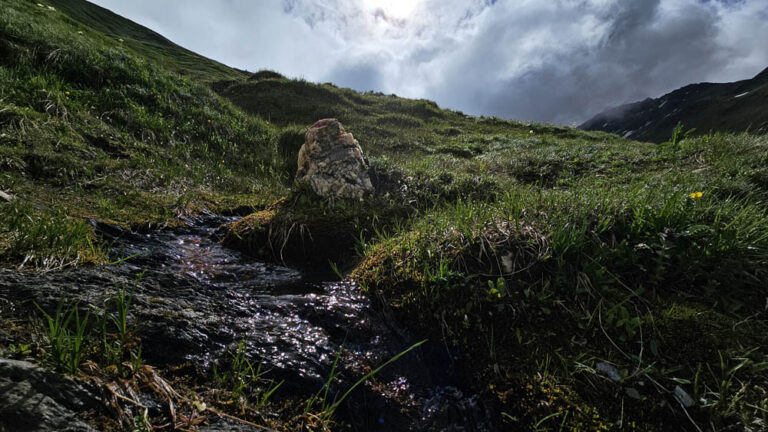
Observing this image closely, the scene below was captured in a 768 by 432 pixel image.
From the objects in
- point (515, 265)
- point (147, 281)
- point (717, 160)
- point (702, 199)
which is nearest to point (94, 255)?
point (147, 281)

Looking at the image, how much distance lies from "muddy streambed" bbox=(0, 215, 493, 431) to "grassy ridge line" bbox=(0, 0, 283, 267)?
2.49 feet

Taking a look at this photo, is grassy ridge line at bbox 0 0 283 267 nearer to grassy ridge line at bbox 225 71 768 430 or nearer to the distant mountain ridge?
grassy ridge line at bbox 225 71 768 430

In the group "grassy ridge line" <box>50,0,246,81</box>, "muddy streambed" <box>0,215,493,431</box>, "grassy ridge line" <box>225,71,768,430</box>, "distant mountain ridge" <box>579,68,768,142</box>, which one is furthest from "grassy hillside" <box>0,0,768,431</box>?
"grassy ridge line" <box>50,0,246,81</box>

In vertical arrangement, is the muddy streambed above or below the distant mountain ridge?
below

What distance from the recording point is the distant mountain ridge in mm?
70375

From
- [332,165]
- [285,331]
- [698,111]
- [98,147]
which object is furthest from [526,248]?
[698,111]

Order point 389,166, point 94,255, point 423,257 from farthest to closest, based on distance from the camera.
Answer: point 389,166 → point 423,257 → point 94,255

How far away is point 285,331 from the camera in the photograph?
8.66ft

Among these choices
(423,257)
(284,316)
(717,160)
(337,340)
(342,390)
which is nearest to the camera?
(342,390)

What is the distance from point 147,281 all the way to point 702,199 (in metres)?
6.03

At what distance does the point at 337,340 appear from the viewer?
269cm

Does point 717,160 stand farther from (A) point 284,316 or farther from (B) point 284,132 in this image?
(B) point 284,132

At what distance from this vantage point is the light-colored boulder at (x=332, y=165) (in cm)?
588

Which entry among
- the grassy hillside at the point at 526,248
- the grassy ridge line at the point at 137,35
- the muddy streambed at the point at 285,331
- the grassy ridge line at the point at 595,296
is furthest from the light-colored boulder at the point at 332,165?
the grassy ridge line at the point at 137,35
